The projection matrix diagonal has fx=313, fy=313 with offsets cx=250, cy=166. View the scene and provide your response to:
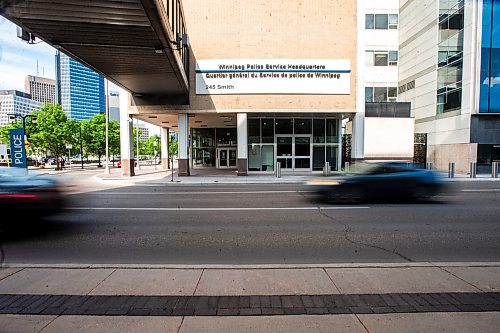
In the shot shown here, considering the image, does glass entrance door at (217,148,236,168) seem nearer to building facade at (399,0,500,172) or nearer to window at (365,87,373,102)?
window at (365,87,373,102)

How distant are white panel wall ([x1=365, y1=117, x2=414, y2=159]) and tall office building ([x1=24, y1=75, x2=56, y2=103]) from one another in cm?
8947

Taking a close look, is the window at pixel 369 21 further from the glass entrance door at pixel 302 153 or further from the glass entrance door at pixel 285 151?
the glass entrance door at pixel 285 151

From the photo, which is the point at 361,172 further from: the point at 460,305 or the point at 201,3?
the point at 201,3

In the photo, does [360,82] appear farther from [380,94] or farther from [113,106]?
[113,106]

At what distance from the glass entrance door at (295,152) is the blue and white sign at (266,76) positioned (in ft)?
14.8

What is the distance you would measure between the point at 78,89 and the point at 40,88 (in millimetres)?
12734

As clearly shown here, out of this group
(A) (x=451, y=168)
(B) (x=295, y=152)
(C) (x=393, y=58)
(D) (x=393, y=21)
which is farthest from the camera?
(C) (x=393, y=58)

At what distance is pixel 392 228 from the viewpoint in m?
7.19

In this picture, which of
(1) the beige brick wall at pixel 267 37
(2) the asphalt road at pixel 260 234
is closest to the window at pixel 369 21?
(1) the beige brick wall at pixel 267 37

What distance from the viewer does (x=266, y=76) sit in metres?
23.3

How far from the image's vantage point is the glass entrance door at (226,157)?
34.4 m

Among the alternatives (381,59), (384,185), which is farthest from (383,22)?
(384,185)

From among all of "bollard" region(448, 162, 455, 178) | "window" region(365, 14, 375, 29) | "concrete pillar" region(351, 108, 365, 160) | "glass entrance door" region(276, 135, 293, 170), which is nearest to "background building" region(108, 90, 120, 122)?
"window" region(365, 14, 375, 29)

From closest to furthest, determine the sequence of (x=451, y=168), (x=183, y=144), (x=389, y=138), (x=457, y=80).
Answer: (x=451, y=168) < (x=183, y=144) < (x=457, y=80) < (x=389, y=138)
